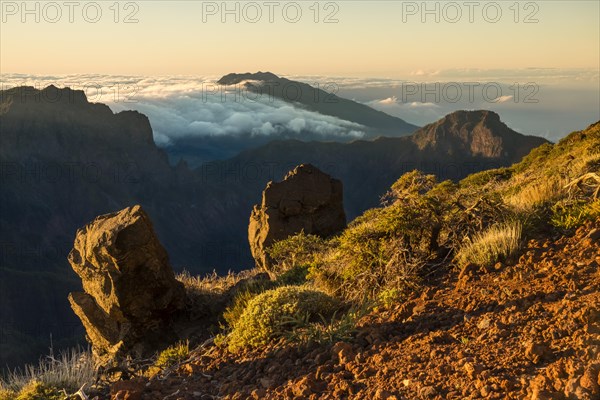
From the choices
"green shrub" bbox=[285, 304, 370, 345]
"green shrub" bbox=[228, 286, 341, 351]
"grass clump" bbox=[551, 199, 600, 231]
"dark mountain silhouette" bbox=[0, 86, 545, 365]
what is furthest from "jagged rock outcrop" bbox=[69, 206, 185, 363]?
"dark mountain silhouette" bbox=[0, 86, 545, 365]

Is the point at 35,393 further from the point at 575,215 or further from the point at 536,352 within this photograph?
the point at 575,215

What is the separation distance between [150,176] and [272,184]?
526 ft

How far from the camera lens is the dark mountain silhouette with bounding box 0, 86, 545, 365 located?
430ft

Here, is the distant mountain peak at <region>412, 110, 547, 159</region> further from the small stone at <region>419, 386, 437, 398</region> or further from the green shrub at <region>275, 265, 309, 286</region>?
the small stone at <region>419, 386, 437, 398</region>

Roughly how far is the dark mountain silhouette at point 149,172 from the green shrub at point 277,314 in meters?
107

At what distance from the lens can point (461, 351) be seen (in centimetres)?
579

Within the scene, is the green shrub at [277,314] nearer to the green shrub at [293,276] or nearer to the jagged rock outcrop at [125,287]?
the green shrub at [293,276]

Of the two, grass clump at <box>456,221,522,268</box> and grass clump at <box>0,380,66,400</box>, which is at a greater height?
grass clump at <box>456,221,522,268</box>

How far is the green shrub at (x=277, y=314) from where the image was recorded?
7.65 meters

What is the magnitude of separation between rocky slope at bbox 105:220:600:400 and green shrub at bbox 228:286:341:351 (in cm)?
26

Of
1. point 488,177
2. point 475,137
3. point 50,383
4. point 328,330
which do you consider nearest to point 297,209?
point 488,177

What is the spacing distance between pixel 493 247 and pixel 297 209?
11.5 meters

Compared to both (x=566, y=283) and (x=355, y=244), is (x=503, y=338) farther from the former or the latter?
(x=355, y=244)

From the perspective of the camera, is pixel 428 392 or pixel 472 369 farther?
pixel 472 369
